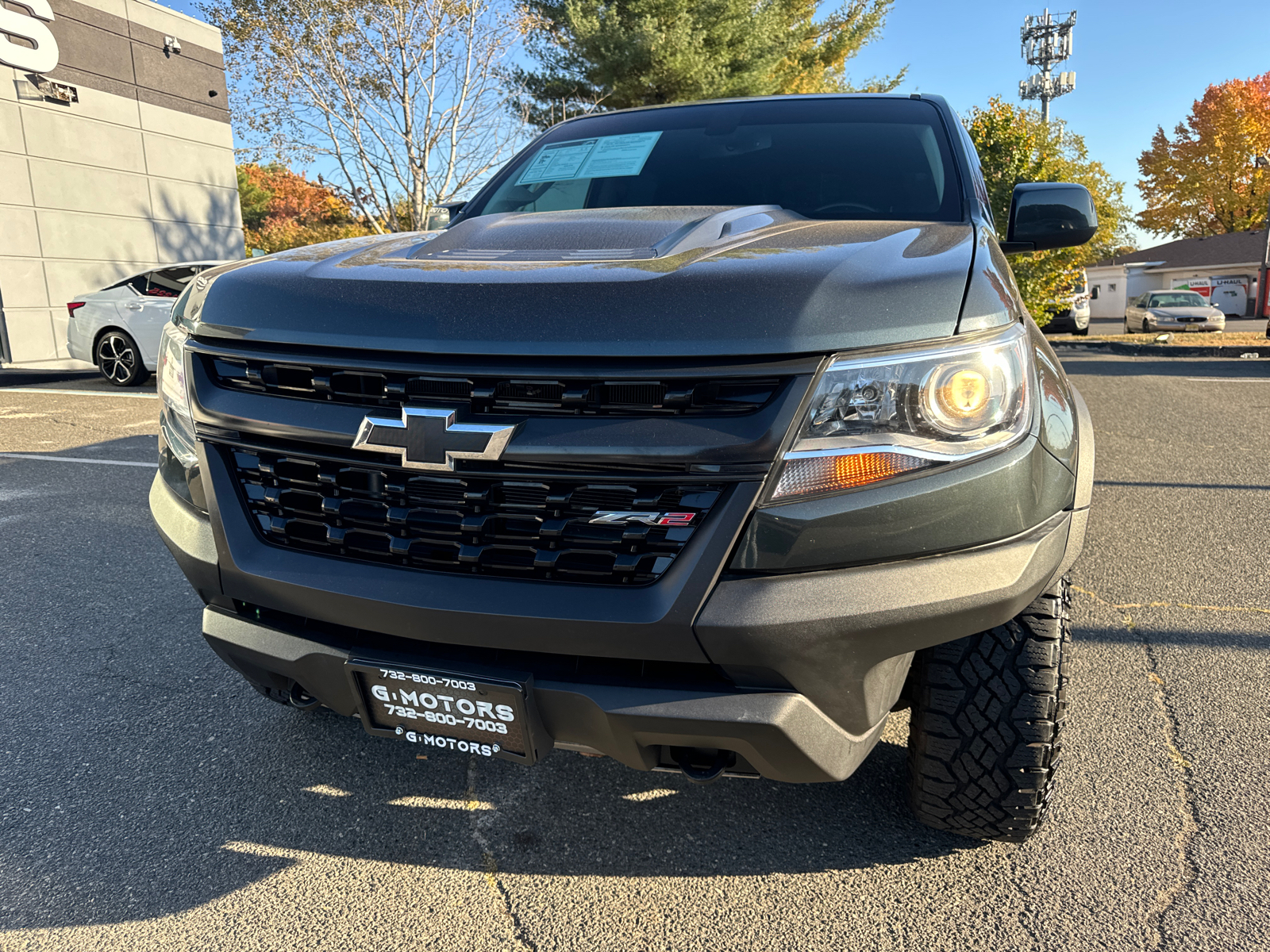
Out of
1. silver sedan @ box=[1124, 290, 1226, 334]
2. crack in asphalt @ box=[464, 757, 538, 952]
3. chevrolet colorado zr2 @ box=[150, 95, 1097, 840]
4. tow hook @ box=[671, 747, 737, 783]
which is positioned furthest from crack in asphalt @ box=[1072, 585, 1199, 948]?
silver sedan @ box=[1124, 290, 1226, 334]

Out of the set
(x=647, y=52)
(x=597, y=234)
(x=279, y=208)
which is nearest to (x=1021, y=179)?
(x=647, y=52)

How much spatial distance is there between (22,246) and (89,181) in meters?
1.84

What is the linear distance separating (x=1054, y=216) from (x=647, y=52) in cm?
1891

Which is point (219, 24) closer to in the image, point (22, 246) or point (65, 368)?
point (22, 246)

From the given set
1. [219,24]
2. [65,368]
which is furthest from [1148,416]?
[219,24]

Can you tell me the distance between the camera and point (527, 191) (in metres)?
3.04

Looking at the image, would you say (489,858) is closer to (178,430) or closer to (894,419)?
(178,430)

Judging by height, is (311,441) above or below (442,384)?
below

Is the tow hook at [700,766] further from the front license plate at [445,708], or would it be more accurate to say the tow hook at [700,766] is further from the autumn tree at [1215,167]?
the autumn tree at [1215,167]

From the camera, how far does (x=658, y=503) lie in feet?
4.83

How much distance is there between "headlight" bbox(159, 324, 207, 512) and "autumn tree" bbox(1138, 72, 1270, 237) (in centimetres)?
5906

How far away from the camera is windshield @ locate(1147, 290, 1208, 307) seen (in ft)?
93.5

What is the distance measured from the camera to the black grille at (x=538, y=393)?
1.45 meters

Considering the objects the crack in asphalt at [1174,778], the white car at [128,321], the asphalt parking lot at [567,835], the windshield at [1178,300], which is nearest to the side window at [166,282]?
the white car at [128,321]
